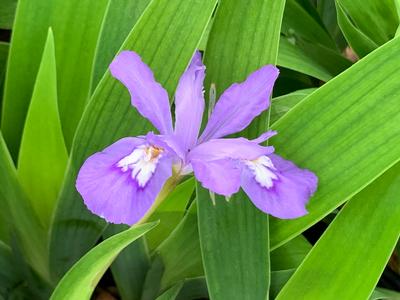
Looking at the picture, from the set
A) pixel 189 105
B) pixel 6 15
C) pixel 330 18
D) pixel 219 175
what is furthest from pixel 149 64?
pixel 330 18

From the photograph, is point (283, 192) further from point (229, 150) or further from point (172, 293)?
point (172, 293)

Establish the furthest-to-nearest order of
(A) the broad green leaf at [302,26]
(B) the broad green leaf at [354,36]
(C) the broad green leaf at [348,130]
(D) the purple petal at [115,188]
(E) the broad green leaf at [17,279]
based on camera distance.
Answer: (A) the broad green leaf at [302,26], (B) the broad green leaf at [354,36], (E) the broad green leaf at [17,279], (C) the broad green leaf at [348,130], (D) the purple petal at [115,188]

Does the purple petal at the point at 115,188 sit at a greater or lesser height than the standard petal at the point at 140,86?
lesser

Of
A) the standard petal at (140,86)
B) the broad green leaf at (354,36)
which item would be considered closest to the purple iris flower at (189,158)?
the standard petal at (140,86)

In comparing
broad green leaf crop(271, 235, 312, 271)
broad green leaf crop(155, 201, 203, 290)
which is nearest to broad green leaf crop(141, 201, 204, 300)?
broad green leaf crop(155, 201, 203, 290)

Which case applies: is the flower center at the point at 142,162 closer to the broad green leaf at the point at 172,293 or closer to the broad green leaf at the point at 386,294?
the broad green leaf at the point at 172,293

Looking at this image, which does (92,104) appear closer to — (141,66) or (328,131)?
(141,66)

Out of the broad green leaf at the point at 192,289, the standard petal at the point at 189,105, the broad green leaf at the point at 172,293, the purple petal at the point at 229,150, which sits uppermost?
the standard petal at the point at 189,105
